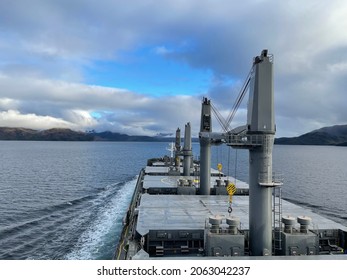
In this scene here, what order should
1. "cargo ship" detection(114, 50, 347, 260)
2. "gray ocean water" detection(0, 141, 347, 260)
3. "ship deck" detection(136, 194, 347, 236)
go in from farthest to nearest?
"gray ocean water" detection(0, 141, 347, 260) → "ship deck" detection(136, 194, 347, 236) → "cargo ship" detection(114, 50, 347, 260)

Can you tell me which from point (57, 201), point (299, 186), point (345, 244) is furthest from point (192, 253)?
point (299, 186)

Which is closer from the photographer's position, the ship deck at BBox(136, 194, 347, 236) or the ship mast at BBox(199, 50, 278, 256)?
the ship mast at BBox(199, 50, 278, 256)

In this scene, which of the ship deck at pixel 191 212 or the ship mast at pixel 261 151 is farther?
the ship deck at pixel 191 212

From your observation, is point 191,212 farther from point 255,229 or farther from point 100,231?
point 100,231

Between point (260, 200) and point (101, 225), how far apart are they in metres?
30.3

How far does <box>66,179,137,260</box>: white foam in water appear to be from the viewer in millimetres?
33828

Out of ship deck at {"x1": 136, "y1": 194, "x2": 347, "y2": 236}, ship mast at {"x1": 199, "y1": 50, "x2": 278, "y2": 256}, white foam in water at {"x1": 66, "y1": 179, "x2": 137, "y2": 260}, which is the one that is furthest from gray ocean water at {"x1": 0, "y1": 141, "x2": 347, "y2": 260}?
ship mast at {"x1": 199, "y1": 50, "x2": 278, "y2": 256}

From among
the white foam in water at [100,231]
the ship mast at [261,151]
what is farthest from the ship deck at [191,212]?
the white foam in water at [100,231]

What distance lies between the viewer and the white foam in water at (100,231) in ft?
111

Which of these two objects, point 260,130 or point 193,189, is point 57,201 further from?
point 260,130

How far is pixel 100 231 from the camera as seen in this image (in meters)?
41.6

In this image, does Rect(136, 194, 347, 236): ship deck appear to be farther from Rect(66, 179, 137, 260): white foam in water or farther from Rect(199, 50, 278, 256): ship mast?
Rect(66, 179, 137, 260): white foam in water

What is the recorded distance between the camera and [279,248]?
20.7m

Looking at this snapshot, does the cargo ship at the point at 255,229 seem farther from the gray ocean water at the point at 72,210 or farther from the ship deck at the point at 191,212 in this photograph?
the gray ocean water at the point at 72,210
